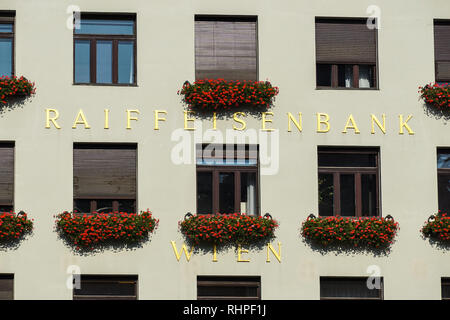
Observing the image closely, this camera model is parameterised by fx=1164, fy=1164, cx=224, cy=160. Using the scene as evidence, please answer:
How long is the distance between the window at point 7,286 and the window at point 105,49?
469 cm

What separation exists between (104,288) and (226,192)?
347 centimetres

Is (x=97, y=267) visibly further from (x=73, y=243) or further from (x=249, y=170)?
(x=249, y=170)

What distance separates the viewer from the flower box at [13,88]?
2564 centimetres

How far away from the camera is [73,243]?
83.6 ft

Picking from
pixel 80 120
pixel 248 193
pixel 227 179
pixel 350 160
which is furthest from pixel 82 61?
pixel 350 160

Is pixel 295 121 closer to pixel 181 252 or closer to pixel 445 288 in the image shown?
pixel 181 252

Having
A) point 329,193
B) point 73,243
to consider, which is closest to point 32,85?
point 73,243

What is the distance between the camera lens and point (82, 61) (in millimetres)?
26500

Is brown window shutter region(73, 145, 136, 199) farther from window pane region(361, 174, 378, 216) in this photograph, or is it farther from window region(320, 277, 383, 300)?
window pane region(361, 174, 378, 216)

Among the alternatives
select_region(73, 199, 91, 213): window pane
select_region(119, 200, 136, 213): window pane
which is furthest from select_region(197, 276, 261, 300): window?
select_region(73, 199, 91, 213): window pane

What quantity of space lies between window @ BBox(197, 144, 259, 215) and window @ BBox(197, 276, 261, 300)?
152cm

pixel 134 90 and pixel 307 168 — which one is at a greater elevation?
pixel 134 90
